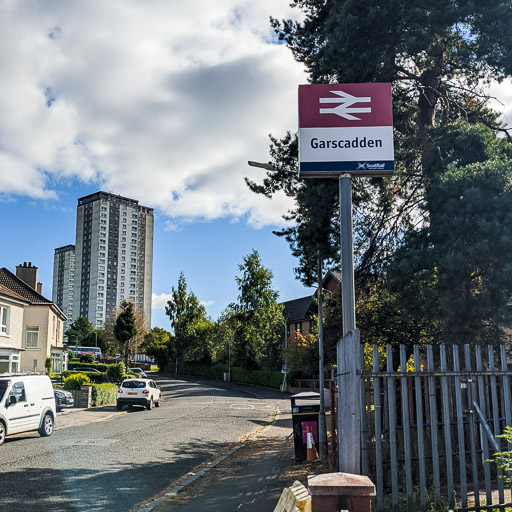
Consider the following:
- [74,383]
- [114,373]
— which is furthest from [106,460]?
[114,373]

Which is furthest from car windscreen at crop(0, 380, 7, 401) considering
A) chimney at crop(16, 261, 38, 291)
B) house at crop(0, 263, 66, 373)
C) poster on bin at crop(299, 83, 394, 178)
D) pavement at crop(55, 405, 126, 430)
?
chimney at crop(16, 261, 38, 291)

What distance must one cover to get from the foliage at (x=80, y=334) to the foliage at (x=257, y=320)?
218 ft

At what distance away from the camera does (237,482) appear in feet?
33.2

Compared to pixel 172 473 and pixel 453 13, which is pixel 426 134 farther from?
pixel 172 473

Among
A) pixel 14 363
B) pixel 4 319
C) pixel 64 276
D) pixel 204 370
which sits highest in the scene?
pixel 64 276

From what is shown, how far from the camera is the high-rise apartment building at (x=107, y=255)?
518 feet

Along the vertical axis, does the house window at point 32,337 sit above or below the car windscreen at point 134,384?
above

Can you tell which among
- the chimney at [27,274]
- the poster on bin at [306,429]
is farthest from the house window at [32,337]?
the poster on bin at [306,429]

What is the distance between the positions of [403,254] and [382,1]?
6.05m

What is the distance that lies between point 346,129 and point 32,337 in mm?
43261

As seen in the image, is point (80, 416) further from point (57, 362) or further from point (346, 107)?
point (57, 362)

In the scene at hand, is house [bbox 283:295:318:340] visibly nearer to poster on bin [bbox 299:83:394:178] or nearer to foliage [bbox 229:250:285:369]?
foliage [bbox 229:250:285:369]

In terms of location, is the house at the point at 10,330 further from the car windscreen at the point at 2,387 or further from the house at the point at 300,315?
the house at the point at 300,315

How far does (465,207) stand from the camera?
11820 millimetres
